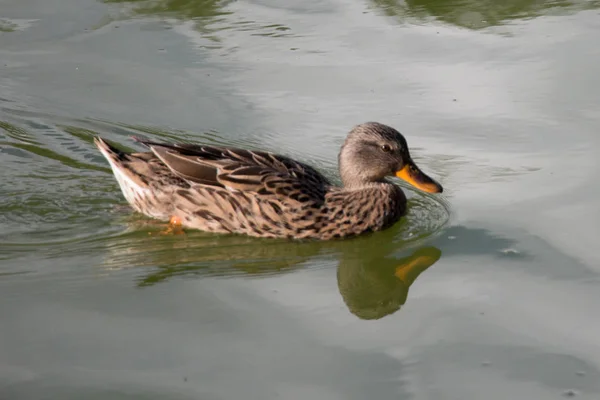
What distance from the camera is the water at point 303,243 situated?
595cm

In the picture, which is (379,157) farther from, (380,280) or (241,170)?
(380,280)

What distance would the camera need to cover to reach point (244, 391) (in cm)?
564

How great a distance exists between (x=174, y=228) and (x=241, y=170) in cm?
70

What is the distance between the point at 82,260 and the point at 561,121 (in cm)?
467

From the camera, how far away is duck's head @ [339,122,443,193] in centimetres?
827

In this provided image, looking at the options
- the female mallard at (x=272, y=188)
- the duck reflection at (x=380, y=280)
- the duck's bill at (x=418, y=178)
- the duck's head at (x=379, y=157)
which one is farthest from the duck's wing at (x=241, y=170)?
the duck reflection at (x=380, y=280)

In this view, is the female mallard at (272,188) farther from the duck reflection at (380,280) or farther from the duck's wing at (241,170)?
the duck reflection at (380,280)

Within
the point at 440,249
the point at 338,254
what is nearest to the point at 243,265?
the point at 338,254

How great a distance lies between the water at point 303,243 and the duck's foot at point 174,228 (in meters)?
0.15

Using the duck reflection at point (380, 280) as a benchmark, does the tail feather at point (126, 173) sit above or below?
above

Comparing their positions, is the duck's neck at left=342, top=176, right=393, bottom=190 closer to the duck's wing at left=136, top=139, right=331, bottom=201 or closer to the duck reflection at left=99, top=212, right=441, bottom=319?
the duck's wing at left=136, top=139, right=331, bottom=201

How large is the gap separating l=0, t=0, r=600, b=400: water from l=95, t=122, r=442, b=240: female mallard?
0.19 meters

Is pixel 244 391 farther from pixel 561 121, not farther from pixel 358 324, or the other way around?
pixel 561 121

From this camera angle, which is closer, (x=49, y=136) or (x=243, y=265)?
(x=243, y=265)
